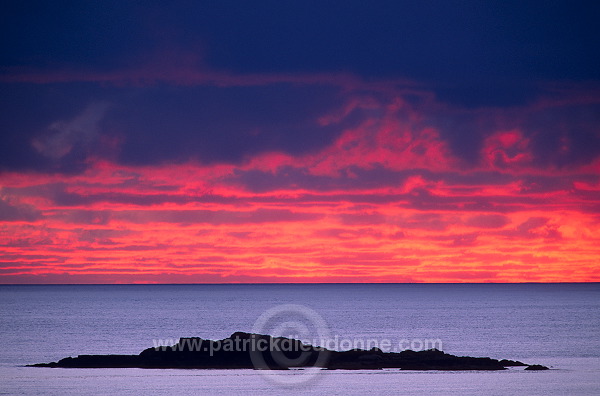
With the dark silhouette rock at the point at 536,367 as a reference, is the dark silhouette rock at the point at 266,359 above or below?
above

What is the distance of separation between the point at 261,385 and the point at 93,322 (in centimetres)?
9627

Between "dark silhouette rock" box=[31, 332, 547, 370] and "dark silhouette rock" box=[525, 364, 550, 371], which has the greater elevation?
"dark silhouette rock" box=[31, 332, 547, 370]

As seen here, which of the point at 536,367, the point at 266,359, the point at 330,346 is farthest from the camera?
the point at 330,346

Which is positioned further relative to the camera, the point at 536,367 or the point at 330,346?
the point at 330,346

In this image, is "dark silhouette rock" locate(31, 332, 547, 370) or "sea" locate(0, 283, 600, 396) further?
"dark silhouette rock" locate(31, 332, 547, 370)

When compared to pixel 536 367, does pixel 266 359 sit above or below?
above

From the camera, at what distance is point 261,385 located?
224ft

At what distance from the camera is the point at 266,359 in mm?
79125

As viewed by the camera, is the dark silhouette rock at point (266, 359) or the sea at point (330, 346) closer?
the sea at point (330, 346)

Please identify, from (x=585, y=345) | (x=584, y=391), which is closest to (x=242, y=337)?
(x=584, y=391)

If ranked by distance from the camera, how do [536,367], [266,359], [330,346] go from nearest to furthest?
[536,367] < [266,359] < [330,346]

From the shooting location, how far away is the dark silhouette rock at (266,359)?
78.4m

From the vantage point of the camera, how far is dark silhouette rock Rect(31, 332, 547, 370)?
257 ft

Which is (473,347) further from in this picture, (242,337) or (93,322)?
(93,322)
